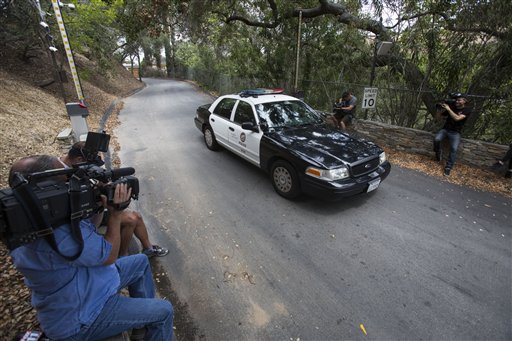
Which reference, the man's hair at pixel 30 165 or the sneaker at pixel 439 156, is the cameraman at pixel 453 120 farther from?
the man's hair at pixel 30 165

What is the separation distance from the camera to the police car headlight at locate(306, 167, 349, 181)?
3564mm

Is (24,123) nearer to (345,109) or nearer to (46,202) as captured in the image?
(46,202)

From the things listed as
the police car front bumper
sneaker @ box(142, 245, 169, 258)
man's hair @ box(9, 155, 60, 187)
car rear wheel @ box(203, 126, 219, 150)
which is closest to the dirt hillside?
sneaker @ box(142, 245, 169, 258)

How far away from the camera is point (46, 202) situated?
132 centimetres

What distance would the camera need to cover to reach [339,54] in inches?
336

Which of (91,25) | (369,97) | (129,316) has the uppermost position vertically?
(91,25)

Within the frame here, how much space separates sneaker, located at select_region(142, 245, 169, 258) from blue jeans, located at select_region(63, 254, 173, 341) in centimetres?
96

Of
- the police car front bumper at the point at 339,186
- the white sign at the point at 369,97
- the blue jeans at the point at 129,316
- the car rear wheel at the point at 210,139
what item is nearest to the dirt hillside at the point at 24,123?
the blue jeans at the point at 129,316

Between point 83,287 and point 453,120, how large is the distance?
650 cm

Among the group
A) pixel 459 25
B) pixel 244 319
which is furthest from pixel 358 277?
pixel 459 25

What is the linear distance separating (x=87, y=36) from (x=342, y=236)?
12.3 metres

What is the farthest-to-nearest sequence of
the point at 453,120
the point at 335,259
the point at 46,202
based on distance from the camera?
the point at 453,120 → the point at 335,259 → the point at 46,202

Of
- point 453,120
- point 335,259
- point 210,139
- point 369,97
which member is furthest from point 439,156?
point 210,139

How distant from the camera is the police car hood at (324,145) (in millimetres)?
3744
